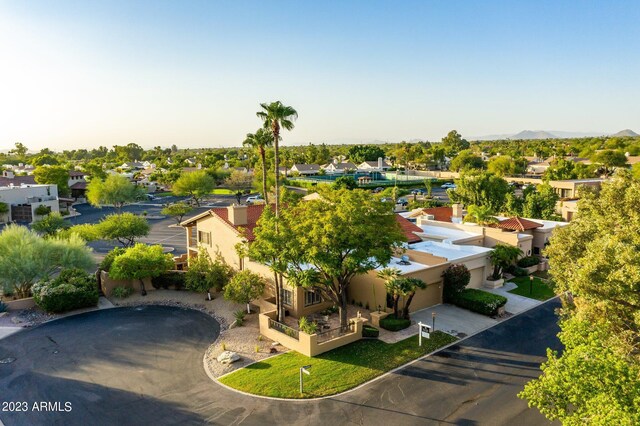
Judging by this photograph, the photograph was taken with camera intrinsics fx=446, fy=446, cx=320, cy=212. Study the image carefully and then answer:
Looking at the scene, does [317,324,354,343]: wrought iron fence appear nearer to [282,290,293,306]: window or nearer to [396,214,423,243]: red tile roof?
[282,290,293,306]: window

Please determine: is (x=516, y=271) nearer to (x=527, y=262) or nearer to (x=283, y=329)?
(x=527, y=262)

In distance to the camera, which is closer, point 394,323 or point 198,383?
point 198,383

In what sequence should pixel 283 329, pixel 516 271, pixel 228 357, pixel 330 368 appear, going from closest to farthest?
pixel 330 368, pixel 228 357, pixel 283 329, pixel 516 271

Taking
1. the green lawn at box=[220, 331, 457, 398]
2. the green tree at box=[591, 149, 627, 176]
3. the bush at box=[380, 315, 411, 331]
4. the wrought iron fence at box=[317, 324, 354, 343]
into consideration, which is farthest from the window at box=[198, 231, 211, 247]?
the green tree at box=[591, 149, 627, 176]

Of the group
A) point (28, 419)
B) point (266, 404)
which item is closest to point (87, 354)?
point (28, 419)

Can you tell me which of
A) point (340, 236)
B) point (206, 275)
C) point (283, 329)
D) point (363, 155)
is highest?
point (363, 155)

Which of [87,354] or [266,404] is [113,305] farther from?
[266,404]

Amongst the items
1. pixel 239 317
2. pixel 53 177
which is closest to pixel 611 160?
pixel 239 317
